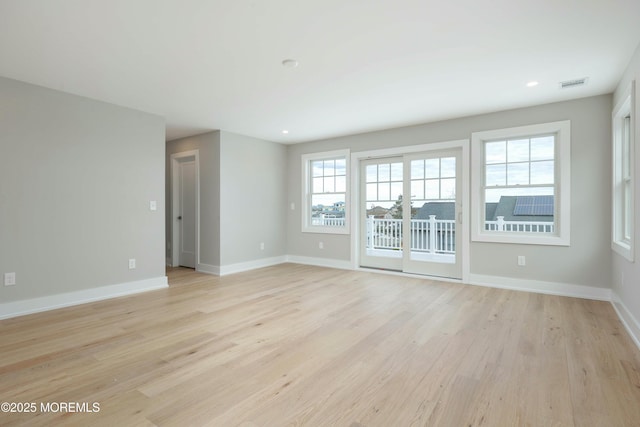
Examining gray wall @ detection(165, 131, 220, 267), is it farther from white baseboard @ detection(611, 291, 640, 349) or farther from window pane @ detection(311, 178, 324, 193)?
white baseboard @ detection(611, 291, 640, 349)

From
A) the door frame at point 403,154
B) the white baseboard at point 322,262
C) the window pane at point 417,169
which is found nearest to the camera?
the door frame at point 403,154

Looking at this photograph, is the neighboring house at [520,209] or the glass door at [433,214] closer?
the neighboring house at [520,209]

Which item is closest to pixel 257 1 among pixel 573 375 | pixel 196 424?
pixel 196 424

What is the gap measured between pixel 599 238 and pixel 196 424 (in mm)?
4706

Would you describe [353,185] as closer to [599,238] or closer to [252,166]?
[252,166]

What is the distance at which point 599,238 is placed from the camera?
3963mm

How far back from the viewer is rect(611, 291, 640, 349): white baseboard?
107 inches

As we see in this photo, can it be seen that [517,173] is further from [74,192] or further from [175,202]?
[175,202]

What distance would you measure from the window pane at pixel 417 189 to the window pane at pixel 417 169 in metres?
0.08

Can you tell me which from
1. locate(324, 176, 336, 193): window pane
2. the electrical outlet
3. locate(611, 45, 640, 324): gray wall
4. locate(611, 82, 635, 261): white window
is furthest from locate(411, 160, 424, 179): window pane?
the electrical outlet

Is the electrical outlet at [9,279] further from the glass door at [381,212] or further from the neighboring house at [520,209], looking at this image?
the neighboring house at [520,209]

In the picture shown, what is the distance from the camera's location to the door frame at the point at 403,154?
481 cm

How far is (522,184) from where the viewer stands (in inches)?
176

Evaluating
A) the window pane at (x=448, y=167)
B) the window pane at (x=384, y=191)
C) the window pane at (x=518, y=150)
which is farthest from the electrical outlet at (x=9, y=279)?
the window pane at (x=518, y=150)
